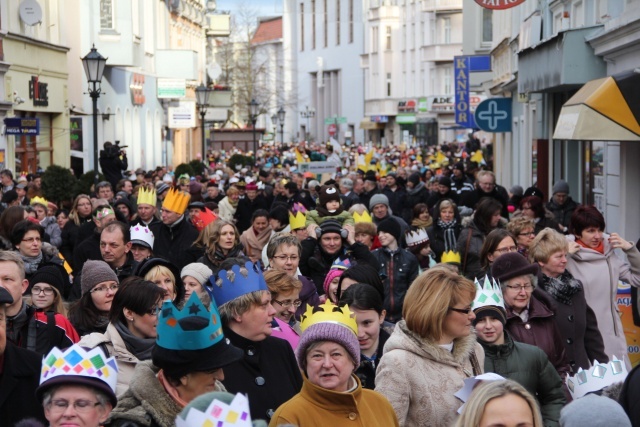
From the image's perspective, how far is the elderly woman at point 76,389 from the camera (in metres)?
4.62

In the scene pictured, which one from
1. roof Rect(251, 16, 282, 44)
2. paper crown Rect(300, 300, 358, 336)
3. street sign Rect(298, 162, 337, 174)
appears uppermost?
roof Rect(251, 16, 282, 44)

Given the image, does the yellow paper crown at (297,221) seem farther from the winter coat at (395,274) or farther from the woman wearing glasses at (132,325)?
the woman wearing glasses at (132,325)

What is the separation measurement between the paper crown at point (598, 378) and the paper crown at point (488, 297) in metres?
0.94

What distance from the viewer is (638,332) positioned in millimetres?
10906

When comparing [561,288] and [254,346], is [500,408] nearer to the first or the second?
[254,346]

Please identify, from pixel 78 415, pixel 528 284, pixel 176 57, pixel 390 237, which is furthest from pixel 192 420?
pixel 176 57

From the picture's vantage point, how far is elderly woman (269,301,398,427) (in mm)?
5191

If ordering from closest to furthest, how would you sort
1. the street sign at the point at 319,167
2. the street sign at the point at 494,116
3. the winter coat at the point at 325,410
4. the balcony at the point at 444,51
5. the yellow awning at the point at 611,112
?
1. the winter coat at the point at 325,410
2. the yellow awning at the point at 611,112
3. the street sign at the point at 319,167
4. the street sign at the point at 494,116
5. the balcony at the point at 444,51

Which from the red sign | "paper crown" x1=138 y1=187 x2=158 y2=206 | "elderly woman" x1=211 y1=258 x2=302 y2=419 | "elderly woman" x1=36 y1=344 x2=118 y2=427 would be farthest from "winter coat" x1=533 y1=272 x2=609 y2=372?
the red sign

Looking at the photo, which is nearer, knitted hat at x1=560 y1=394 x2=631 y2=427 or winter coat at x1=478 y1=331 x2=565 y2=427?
knitted hat at x1=560 y1=394 x2=631 y2=427

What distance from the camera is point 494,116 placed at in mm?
30531

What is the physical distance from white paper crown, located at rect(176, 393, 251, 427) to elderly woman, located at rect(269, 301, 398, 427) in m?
1.41

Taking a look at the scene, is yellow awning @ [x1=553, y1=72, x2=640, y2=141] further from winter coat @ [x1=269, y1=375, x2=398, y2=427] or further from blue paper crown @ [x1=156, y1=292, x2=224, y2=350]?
A: blue paper crown @ [x1=156, y1=292, x2=224, y2=350]

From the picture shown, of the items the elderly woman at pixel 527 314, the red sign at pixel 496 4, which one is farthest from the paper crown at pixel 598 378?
the red sign at pixel 496 4
